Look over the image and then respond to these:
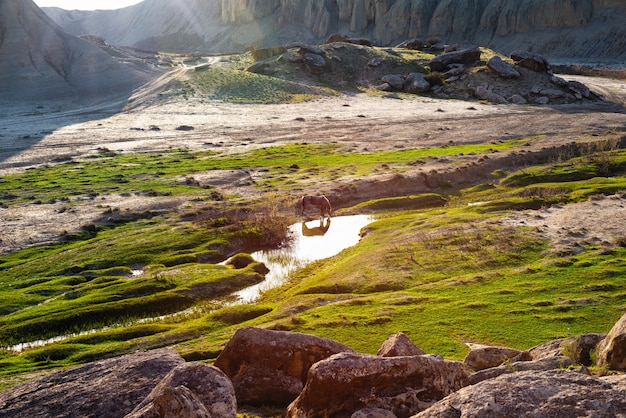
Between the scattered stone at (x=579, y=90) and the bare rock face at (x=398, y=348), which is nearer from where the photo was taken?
the bare rock face at (x=398, y=348)

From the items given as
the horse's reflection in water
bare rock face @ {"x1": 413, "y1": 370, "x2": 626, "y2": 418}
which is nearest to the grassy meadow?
the horse's reflection in water

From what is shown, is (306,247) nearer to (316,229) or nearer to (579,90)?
(316,229)

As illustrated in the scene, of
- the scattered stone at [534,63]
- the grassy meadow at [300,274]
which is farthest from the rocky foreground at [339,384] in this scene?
the scattered stone at [534,63]

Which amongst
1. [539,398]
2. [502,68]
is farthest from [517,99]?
[539,398]

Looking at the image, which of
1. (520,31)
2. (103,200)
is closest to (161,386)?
(103,200)

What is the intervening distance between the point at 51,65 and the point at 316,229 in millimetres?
105124

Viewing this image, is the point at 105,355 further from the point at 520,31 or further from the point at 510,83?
the point at 520,31

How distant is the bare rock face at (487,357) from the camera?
507 inches

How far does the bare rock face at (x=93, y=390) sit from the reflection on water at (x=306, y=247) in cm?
1539

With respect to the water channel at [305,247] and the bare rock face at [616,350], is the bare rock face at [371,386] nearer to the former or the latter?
the bare rock face at [616,350]

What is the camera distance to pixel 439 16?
608 feet

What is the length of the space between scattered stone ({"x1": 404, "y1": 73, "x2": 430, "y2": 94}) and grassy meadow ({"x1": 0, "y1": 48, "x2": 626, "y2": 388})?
6256 cm

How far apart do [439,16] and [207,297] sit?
176434 mm

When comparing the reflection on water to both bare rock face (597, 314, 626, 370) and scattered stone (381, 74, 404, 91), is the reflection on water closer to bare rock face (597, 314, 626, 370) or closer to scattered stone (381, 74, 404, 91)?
bare rock face (597, 314, 626, 370)
